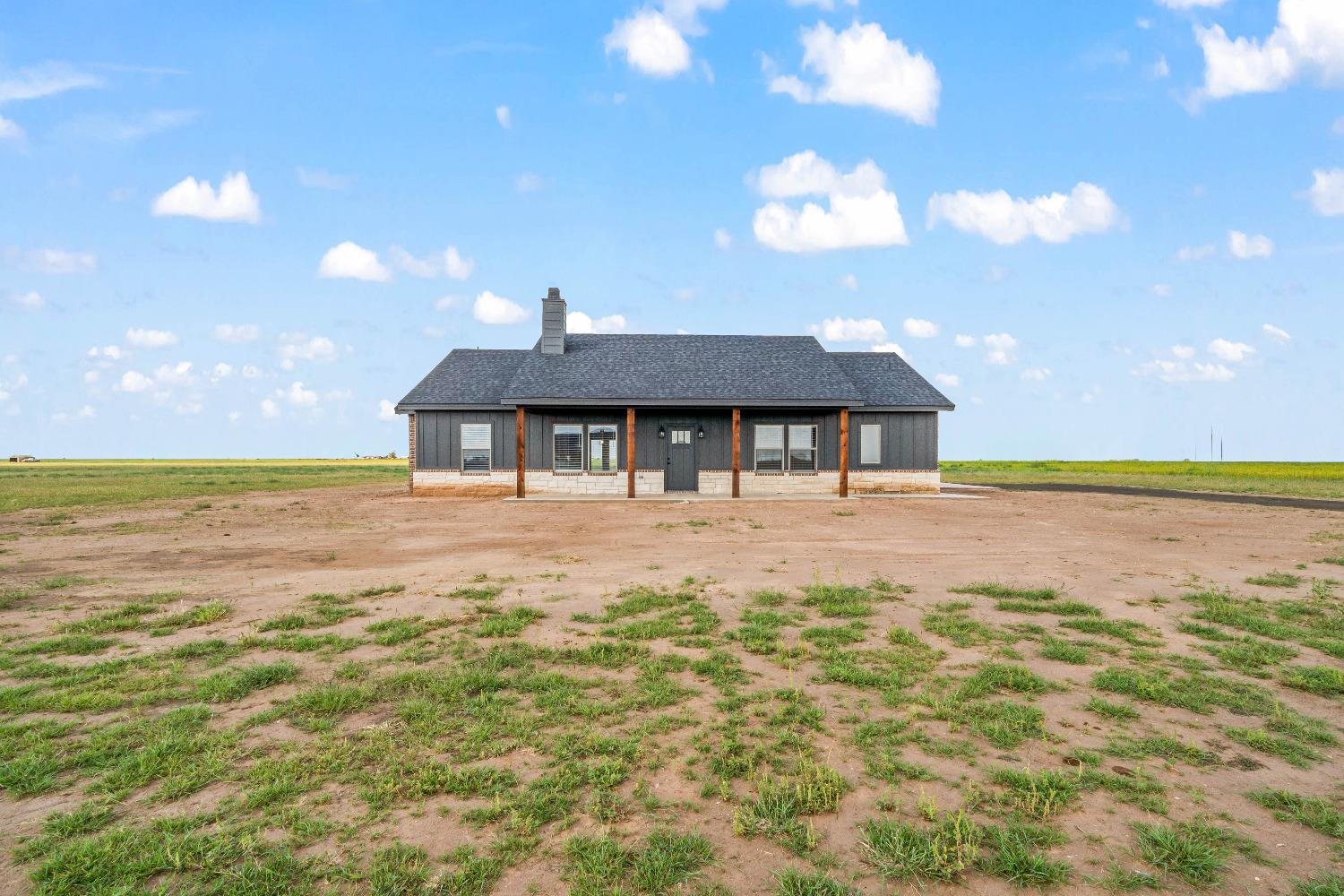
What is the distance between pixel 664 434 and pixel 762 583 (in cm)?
1505

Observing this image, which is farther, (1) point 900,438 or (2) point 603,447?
(1) point 900,438

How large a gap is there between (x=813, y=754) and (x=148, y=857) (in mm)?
3667

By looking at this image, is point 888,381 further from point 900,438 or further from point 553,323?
point 553,323

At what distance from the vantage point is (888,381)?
26.8 m

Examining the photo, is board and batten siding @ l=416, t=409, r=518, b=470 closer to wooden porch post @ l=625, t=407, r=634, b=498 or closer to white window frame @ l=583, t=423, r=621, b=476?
white window frame @ l=583, t=423, r=621, b=476

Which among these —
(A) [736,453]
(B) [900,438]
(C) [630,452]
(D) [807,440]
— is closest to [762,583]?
(A) [736,453]

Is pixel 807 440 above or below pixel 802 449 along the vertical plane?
above

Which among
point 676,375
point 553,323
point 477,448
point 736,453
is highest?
point 553,323

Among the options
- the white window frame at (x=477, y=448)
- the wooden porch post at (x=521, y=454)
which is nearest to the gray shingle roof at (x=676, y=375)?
the wooden porch post at (x=521, y=454)

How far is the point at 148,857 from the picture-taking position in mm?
3346

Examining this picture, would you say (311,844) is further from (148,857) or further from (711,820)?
(711,820)

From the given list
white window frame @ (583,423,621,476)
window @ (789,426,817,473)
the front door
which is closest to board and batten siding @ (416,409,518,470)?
white window frame @ (583,423,621,476)

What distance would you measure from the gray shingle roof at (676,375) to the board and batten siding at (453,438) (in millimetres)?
497

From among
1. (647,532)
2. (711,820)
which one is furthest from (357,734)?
(647,532)
